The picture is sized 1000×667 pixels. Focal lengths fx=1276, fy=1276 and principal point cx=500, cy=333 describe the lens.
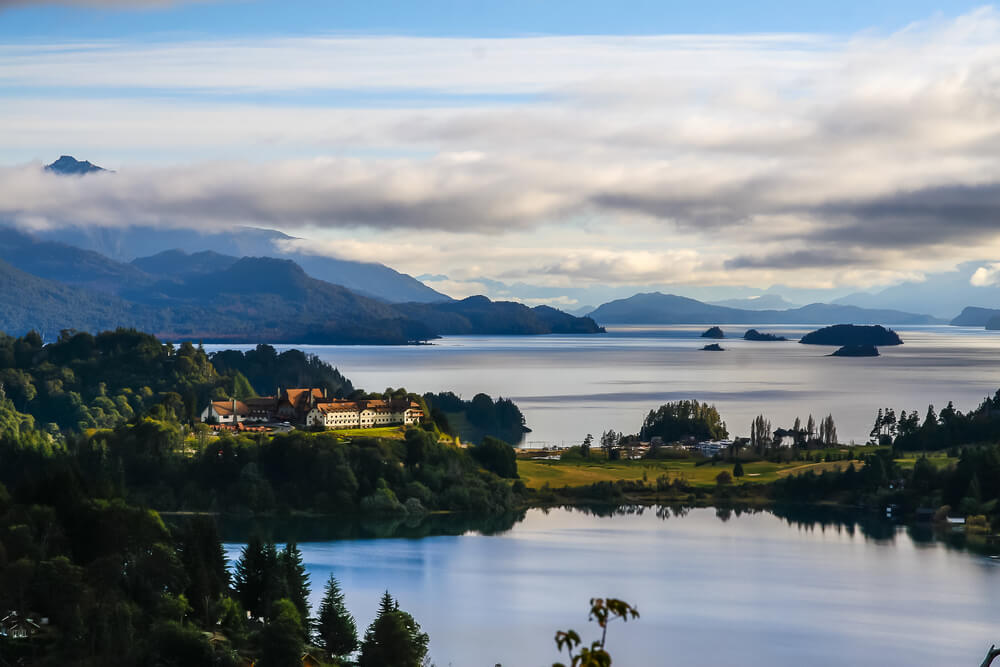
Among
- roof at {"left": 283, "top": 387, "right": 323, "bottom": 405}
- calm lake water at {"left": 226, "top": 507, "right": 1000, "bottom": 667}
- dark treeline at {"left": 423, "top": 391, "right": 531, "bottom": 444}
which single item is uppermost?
roof at {"left": 283, "top": 387, "right": 323, "bottom": 405}

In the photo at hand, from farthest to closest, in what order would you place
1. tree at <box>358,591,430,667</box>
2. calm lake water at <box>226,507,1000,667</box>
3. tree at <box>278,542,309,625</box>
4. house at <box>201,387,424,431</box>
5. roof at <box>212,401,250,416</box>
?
roof at <box>212,401,250,416</box> < house at <box>201,387,424,431</box> < calm lake water at <box>226,507,1000,667</box> < tree at <box>278,542,309,625</box> < tree at <box>358,591,430,667</box>

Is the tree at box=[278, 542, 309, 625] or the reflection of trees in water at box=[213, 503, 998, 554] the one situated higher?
the tree at box=[278, 542, 309, 625]

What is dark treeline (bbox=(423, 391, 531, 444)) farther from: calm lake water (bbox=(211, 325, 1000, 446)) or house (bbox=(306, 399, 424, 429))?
house (bbox=(306, 399, 424, 429))

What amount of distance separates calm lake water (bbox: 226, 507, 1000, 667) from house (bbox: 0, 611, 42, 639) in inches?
405

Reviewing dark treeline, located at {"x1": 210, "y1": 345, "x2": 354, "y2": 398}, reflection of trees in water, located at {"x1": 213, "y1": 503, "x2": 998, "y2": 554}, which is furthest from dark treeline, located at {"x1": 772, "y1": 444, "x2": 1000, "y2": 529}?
dark treeline, located at {"x1": 210, "y1": 345, "x2": 354, "y2": 398}

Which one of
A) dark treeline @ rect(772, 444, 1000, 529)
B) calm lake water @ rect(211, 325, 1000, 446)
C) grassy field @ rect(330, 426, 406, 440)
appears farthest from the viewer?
calm lake water @ rect(211, 325, 1000, 446)

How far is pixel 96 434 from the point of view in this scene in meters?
66.1

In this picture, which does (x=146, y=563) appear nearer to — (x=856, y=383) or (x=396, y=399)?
(x=396, y=399)

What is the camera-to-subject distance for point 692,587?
43312mm

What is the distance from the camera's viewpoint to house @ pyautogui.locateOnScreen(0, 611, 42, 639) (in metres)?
26.0

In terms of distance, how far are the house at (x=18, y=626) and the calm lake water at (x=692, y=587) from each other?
10289mm

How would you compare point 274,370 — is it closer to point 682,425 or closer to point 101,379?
point 101,379

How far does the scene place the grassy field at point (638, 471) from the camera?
68.1 m

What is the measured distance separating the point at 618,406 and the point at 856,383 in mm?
50351
